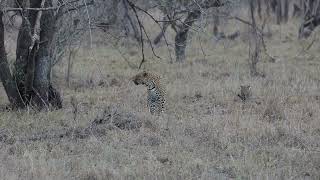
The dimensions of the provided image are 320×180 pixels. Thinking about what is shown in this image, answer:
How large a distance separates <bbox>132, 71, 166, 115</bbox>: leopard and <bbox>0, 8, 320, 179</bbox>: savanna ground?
0.20m

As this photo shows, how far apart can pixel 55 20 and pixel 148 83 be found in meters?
1.96

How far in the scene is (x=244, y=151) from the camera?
8.65 m

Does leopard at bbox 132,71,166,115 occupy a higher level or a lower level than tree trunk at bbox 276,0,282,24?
lower

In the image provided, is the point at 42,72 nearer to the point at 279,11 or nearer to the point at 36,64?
the point at 36,64

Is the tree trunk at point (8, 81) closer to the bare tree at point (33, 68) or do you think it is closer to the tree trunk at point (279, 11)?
the bare tree at point (33, 68)

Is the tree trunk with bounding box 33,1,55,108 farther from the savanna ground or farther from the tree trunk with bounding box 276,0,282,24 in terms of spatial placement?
the tree trunk with bounding box 276,0,282,24

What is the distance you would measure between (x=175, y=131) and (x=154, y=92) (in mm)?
2095

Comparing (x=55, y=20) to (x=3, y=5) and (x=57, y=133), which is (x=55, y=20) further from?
(x=57, y=133)

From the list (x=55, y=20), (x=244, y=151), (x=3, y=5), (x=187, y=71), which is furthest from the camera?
(x=187, y=71)

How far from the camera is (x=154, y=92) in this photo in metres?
11.9

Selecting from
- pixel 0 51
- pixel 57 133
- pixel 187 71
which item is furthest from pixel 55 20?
pixel 187 71

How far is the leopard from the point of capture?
38.1ft

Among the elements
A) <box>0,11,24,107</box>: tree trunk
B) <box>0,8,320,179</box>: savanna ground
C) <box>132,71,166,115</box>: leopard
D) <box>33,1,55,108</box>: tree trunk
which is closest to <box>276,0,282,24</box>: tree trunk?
<box>0,8,320,179</box>: savanna ground

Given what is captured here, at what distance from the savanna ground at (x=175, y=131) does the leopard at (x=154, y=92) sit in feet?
0.66
